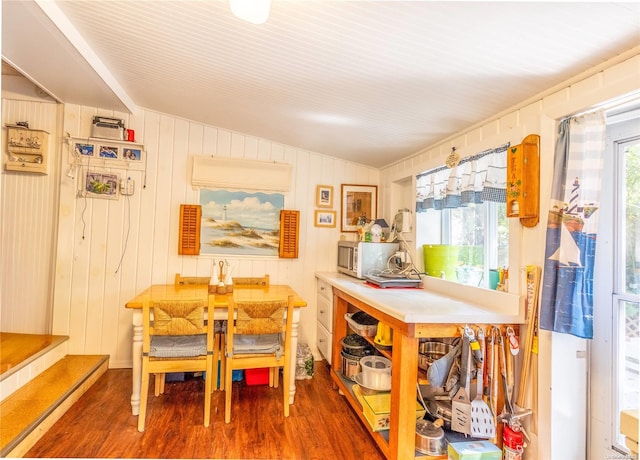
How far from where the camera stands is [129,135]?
3.18 meters

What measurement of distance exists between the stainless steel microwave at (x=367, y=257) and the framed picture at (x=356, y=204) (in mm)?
478

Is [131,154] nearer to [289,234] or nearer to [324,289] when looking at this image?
[289,234]

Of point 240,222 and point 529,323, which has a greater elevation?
point 240,222

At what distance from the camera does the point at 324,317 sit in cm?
323

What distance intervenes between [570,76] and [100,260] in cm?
362

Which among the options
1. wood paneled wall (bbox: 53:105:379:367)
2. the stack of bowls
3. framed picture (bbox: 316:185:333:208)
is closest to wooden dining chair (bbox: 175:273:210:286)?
wood paneled wall (bbox: 53:105:379:367)

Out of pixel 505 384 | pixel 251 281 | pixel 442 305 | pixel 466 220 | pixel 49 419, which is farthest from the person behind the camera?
pixel 251 281

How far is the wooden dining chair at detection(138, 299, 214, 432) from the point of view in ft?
7.20

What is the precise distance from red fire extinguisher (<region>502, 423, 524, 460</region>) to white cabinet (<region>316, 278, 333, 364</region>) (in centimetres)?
151

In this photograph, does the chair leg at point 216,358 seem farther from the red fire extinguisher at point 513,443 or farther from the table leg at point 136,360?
the red fire extinguisher at point 513,443

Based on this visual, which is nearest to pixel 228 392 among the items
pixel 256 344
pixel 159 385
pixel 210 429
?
pixel 210 429

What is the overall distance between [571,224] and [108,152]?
3.50 m

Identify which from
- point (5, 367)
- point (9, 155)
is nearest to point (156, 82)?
point (9, 155)

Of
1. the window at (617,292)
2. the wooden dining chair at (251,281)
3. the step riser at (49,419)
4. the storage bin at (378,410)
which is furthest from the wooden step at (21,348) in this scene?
the window at (617,292)
